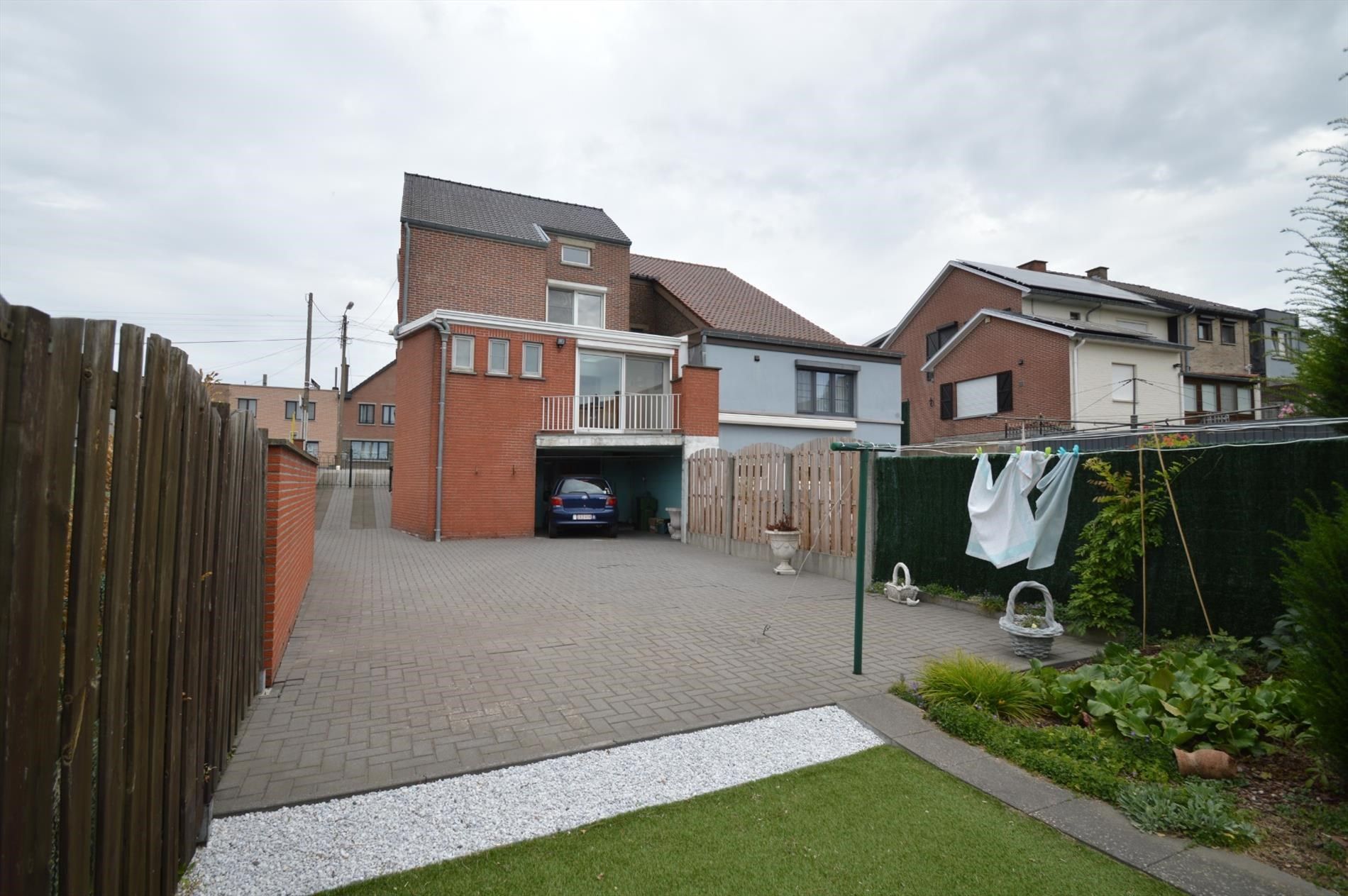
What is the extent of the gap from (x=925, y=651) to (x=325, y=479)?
27.7m

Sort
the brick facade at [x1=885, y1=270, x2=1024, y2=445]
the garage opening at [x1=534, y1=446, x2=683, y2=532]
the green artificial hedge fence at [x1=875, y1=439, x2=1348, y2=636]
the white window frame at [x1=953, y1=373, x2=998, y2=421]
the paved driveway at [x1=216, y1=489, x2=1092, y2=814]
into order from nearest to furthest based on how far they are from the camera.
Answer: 1. the paved driveway at [x1=216, y1=489, x2=1092, y2=814]
2. the green artificial hedge fence at [x1=875, y1=439, x2=1348, y2=636]
3. the garage opening at [x1=534, y1=446, x2=683, y2=532]
4. the white window frame at [x1=953, y1=373, x2=998, y2=421]
5. the brick facade at [x1=885, y1=270, x2=1024, y2=445]

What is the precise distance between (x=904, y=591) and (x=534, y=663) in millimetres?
5121

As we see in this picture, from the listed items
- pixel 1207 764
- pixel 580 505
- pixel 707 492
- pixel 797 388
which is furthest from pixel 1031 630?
pixel 797 388

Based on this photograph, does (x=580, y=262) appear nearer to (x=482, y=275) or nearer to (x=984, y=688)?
(x=482, y=275)

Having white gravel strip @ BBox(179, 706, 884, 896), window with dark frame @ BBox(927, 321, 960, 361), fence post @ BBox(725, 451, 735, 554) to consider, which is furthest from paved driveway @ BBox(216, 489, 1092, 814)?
window with dark frame @ BBox(927, 321, 960, 361)

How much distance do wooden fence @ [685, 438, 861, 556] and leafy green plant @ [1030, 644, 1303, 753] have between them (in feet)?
16.1

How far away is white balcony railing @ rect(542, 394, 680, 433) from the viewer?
1731 centimetres

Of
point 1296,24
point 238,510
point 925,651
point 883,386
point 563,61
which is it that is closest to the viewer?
point 238,510

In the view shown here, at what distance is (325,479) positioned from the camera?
91.2 feet

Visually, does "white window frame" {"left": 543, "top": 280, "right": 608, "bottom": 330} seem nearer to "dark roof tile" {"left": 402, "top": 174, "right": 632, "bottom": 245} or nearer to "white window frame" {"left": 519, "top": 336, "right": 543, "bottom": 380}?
"dark roof tile" {"left": 402, "top": 174, "right": 632, "bottom": 245}

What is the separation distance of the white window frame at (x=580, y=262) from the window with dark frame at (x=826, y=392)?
26.0 feet

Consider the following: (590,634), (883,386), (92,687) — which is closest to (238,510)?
(92,687)

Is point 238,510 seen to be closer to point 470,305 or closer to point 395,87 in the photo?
point 395,87

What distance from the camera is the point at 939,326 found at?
29.9 meters
